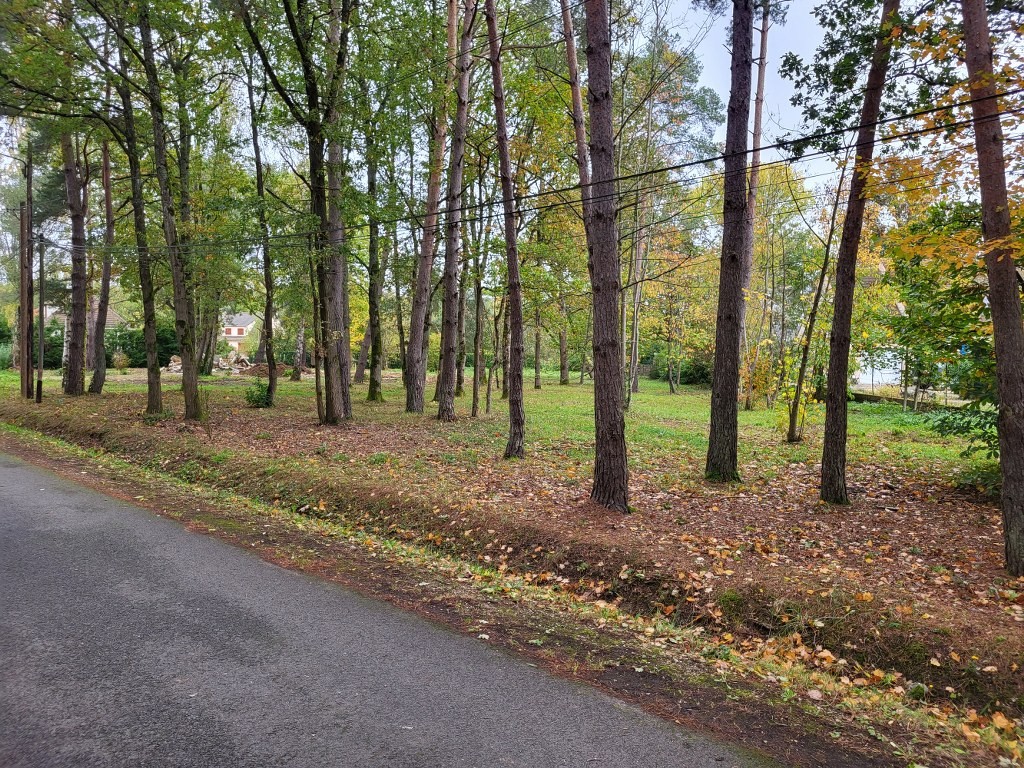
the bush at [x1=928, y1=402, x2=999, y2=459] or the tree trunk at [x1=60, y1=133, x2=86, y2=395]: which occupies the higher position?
the tree trunk at [x1=60, y1=133, x2=86, y2=395]

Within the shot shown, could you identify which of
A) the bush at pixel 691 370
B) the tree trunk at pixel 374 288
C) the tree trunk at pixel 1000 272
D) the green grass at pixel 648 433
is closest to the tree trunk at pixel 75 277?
the green grass at pixel 648 433

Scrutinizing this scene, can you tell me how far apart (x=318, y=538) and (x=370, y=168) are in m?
14.5

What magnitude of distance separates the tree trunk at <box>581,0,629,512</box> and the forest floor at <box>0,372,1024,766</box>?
0.62 metres

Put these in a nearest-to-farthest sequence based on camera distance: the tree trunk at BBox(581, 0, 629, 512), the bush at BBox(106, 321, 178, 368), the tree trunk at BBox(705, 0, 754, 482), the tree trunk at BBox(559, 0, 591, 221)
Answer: the tree trunk at BBox(581, 0, 629, 512)
the tree trunk at BBox(705, 0, 754, 482)
the tree trunk at BBox(559, 0, 591, 221)
the bush at BBox(106, 321, 178, 368)

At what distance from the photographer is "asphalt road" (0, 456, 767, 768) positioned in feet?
9.96

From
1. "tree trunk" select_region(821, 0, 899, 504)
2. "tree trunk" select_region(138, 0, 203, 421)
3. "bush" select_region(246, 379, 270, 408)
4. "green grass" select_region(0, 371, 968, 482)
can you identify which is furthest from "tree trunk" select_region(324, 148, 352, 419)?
"tree trunk" select_region(821, 0, 899, 504)

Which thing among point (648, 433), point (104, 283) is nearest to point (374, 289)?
point (104, 283)

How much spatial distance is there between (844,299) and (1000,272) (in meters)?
2.41

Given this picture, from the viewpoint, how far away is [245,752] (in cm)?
297

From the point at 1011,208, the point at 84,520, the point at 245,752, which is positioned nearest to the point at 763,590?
the point at 245,752

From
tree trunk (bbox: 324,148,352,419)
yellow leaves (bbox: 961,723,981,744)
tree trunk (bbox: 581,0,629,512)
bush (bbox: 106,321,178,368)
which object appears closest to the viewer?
yellow leaves (bbox: 961,723,981,744)

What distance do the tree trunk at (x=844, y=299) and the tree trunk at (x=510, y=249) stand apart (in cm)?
485

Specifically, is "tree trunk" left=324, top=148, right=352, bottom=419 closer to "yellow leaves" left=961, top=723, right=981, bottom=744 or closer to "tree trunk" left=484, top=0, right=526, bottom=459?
"tree trunk" left=484, top=0, right=526, bottom=459

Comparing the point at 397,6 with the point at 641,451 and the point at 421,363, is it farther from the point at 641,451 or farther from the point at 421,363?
the point at 641,451
